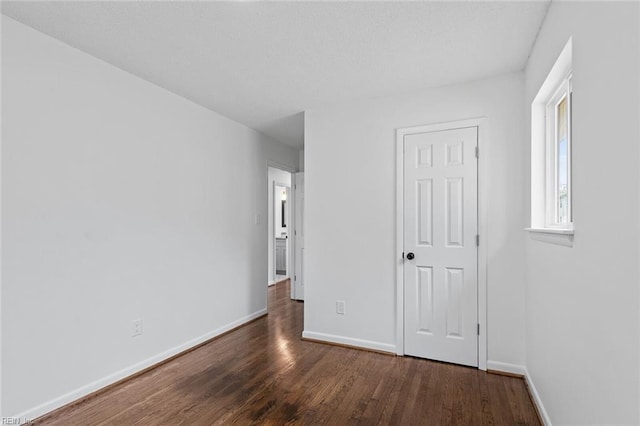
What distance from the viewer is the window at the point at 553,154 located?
5.98 ft

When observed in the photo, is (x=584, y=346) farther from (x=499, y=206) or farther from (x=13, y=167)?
(x=13, y=167)

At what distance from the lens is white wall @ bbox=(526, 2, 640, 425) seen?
1000 mm

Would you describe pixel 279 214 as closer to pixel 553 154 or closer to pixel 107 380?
pixel 107 380

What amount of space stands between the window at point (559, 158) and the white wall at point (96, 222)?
2.97 meters

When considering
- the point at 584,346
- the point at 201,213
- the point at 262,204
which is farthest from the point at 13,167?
the point at 584,346

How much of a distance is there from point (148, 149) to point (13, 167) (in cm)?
99

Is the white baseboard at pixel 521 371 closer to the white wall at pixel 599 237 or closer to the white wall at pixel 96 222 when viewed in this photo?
the white wall at pixel 599 237

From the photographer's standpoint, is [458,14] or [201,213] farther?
[201,213]

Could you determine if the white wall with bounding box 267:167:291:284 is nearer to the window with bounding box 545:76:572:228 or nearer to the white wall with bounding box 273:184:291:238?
the white wall with bounding box 273:184:291:238

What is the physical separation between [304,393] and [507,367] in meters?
1.61

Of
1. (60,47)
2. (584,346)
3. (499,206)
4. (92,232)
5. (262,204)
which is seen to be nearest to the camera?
(584,346)

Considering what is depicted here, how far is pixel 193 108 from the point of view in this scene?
11.1 feet

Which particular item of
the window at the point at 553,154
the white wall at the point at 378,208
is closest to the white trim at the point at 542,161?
the window at the point at 553,154

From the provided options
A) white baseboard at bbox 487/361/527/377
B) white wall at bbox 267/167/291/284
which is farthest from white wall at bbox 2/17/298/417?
white baseboard at bbox 487/361/527/377
